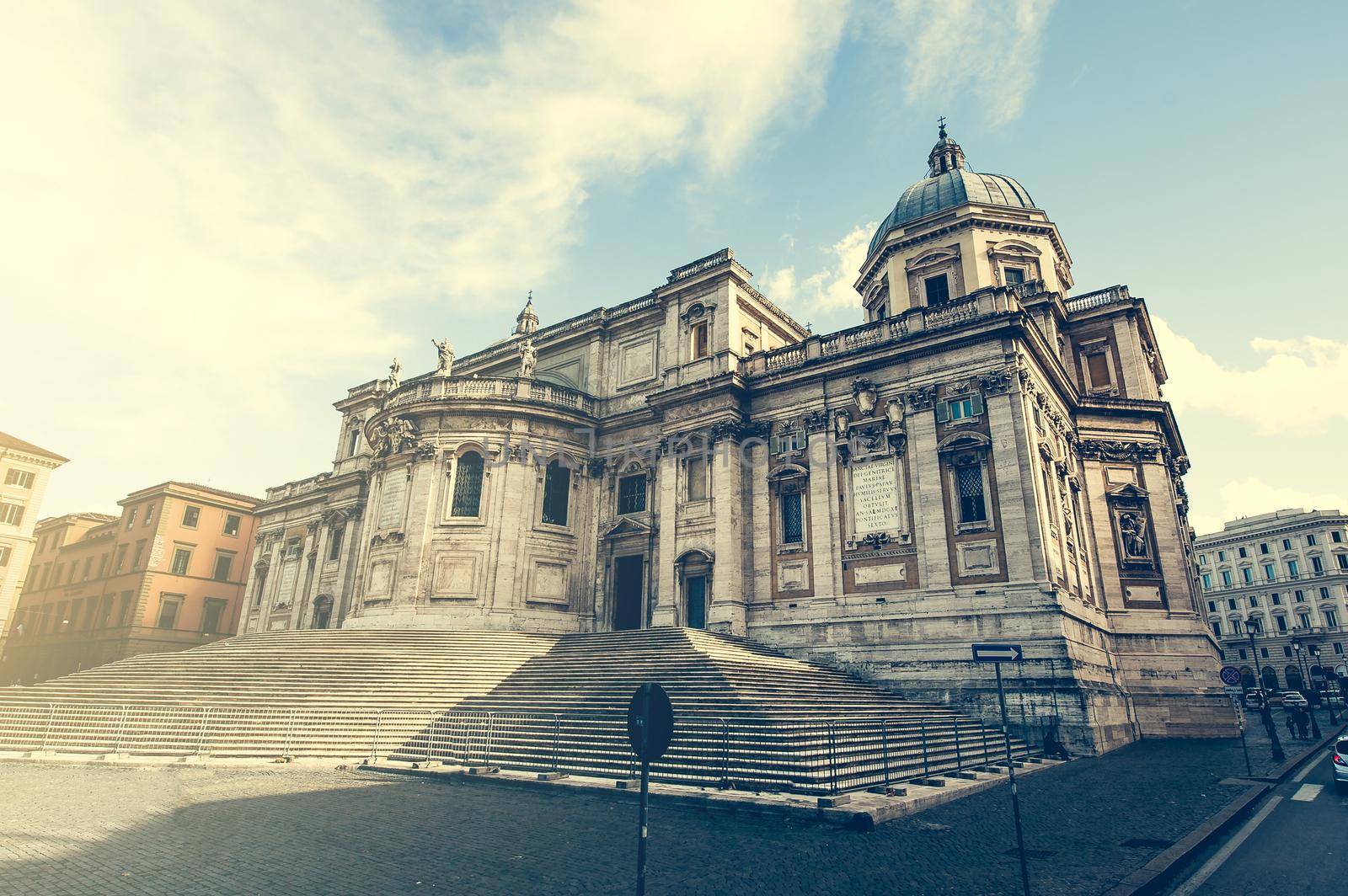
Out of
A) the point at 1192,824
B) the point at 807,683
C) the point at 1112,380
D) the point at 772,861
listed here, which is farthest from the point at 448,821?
the point at 1112,380

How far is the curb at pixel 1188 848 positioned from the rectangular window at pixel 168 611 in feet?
191

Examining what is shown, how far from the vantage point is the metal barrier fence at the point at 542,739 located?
13.0 metres

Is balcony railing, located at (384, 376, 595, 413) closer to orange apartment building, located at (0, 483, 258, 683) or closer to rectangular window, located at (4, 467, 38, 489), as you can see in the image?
orange apartment building, located at (0, 483, 258, 683)

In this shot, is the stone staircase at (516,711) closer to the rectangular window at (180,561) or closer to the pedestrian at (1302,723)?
the pedestrian at (1302,723)

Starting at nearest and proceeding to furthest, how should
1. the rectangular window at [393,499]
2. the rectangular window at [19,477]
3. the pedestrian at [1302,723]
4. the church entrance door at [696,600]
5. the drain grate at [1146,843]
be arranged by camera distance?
the drain grate at [1146,843], the pedestrian at [1302,723], the church entrance door at [696,600], the rectangular window at [393,499], the rectangular window at [19,477]

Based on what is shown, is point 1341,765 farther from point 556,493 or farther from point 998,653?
point 556,493

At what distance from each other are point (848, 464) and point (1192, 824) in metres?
16.1

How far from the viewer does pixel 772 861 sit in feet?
Answer: 27.0

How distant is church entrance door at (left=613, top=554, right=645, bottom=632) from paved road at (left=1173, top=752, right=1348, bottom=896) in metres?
21.2

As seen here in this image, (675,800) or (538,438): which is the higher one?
(538,438)

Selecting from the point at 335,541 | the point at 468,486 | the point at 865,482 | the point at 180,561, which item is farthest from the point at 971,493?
the point at 180,561

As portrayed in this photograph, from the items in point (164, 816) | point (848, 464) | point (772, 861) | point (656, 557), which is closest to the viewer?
point (772, 861)

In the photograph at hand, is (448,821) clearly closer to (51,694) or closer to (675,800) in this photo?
(675,800)

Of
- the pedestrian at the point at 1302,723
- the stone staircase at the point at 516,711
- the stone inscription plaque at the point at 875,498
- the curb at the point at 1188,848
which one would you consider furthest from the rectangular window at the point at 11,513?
the pedestrian at the point at 1302,723
